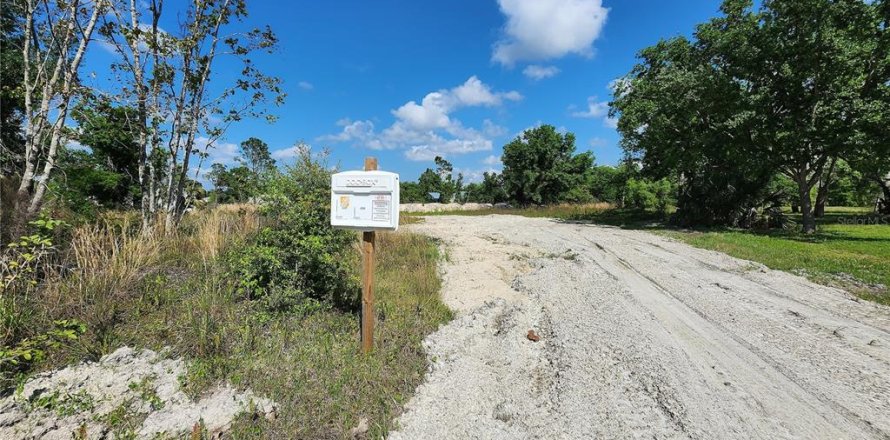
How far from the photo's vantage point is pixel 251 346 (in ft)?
11.9

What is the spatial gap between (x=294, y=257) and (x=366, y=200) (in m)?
1.81

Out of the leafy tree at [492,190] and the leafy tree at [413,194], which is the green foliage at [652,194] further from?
the leafy tree at [413,194]

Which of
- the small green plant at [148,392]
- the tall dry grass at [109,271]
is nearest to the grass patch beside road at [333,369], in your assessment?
the small green plant at [148,392]

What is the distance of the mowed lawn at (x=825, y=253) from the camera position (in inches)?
258

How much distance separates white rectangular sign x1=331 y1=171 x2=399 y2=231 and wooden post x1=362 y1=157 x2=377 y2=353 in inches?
7.5

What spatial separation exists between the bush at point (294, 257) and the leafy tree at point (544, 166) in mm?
31287

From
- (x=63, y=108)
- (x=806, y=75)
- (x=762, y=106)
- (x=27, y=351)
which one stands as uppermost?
(x=806, y=75)

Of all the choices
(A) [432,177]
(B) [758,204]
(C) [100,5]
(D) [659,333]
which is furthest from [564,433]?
(A) [432,177]

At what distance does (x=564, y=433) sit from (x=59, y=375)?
4.07 m

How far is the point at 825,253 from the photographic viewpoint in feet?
29.7

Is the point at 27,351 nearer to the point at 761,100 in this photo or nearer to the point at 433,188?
the point at 761,100

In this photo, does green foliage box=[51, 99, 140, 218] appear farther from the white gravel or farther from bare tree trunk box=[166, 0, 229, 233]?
the white gravel

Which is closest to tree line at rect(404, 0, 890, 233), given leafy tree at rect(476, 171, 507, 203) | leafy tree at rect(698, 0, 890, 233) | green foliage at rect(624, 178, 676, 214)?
leafy tree at rect(698, 0, 890, 233)

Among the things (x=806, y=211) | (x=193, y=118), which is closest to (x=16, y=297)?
(x=193, y=118)
